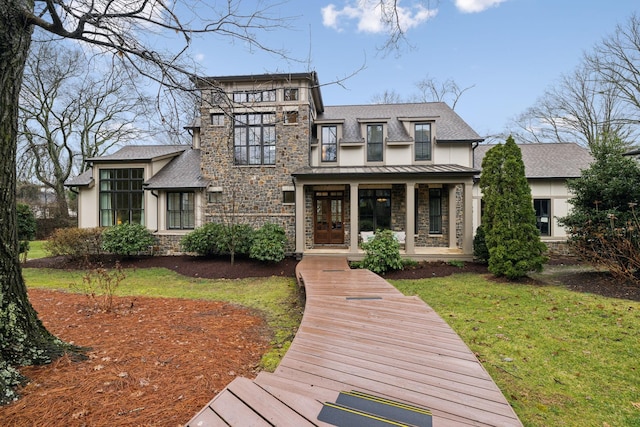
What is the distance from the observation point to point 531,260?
25.9 ft

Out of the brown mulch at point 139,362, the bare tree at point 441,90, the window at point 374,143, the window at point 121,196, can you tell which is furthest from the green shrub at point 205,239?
the bare tree at point 441,90

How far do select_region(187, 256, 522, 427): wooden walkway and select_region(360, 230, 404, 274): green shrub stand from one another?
4.68 meters

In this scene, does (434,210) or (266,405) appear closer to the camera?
(266,405)

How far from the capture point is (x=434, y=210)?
496 inches

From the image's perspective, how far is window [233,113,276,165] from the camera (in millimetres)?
11656

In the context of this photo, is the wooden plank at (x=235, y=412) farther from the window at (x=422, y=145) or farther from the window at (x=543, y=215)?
the window at (x=543, y=215)

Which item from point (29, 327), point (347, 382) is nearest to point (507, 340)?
point (347, 382)

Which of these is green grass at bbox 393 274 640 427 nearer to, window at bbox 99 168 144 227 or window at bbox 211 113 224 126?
window at bbox 211 113 224 126

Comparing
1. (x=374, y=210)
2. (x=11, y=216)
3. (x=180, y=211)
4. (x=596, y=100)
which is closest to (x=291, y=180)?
(x=374, y=210)

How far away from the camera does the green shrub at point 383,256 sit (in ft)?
29.4

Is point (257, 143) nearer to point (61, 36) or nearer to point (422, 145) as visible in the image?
point (422, 145)

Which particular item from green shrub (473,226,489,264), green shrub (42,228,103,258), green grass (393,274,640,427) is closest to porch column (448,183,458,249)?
green shrub (473,226,489,264)

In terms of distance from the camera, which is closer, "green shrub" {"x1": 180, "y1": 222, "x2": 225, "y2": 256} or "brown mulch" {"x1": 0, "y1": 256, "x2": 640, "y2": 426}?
"brown mulch" {"x1": 0, "y1": 256, "x2": 640, "y2": 426}

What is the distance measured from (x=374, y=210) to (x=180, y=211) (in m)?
8.45
